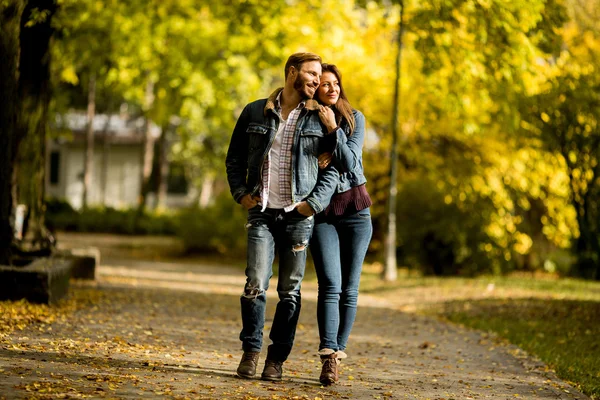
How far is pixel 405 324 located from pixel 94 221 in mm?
24100

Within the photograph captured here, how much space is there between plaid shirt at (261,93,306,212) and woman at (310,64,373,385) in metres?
0.21

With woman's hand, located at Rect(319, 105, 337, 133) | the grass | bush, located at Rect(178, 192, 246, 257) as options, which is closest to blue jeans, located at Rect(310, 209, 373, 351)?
woman's hand, located at Rect(319, 105, 337, 133)

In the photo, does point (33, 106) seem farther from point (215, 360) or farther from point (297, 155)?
point (297, 155)

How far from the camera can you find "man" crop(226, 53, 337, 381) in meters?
6.35

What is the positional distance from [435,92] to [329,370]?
11.0 metres

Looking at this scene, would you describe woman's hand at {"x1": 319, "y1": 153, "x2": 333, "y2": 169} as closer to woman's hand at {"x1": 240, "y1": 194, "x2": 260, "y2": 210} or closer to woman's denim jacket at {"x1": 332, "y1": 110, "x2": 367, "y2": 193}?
woman's denim jacket at {"x1": 332, "y1": 110, "x2": 367, "y2": 193}

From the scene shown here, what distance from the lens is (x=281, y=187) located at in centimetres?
638

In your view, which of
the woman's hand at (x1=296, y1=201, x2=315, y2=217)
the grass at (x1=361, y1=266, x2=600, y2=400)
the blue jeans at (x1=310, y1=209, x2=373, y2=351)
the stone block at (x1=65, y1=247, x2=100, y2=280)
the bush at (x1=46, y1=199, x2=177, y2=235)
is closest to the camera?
the woman's hand at (x1=296, y1=201, x2=315, y2=217)

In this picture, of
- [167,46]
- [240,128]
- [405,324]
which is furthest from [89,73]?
[240,128]

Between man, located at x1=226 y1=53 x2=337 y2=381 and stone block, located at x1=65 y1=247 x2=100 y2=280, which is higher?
man, located at x1=226 y1=53 x2=337 y2=381

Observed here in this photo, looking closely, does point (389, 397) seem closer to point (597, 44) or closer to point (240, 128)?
point (240, 128)

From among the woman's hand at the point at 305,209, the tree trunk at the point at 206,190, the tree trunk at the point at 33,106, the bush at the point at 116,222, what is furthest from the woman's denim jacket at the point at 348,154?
the tree trunk at the point at 206,190

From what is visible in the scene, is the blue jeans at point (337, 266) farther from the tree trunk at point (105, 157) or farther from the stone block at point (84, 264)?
the tree trunk at point (105, 157)

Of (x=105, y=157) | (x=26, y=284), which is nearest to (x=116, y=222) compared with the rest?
(x=105, y=157)
